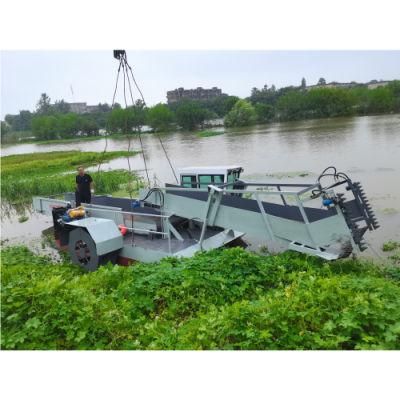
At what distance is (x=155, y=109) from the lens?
230 ft

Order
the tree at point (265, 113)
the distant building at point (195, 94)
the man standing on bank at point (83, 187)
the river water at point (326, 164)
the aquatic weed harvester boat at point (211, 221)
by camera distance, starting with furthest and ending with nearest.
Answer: the distant building at point (195, 94)
the tree at point (265, 113)
the river water at point (326, 164)
the man standing on bank at point (83, 187)
the aquatic weed harvester boat at point (211, 221)

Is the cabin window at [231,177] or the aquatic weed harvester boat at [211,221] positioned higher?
the cabin window at [231,177]

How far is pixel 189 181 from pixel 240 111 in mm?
56280

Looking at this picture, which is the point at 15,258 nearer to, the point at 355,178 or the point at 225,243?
the point at 225,243

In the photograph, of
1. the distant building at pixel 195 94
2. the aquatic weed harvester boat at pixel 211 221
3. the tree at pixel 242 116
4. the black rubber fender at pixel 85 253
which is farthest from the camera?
the distant building at pixel 195 94

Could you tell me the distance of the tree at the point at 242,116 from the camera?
60969 mm

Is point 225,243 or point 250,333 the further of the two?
point 225,243

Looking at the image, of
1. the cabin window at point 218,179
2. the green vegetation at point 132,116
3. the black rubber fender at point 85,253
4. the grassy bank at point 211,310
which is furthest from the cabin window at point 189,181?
the grassy bank at point 211,310

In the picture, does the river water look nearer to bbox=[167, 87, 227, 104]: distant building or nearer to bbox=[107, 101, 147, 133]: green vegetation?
bbox=[107, 101, 147, 133]: green vegetation

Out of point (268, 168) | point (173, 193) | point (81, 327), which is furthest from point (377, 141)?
point (81, 327)

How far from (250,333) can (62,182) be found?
16629mm

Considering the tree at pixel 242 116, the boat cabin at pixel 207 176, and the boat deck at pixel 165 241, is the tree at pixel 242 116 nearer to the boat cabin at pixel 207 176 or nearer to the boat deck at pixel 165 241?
the boat cabin at pixel 207 176

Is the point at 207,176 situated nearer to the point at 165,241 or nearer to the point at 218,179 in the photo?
the point at 218,179

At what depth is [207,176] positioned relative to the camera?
25.8 feet
